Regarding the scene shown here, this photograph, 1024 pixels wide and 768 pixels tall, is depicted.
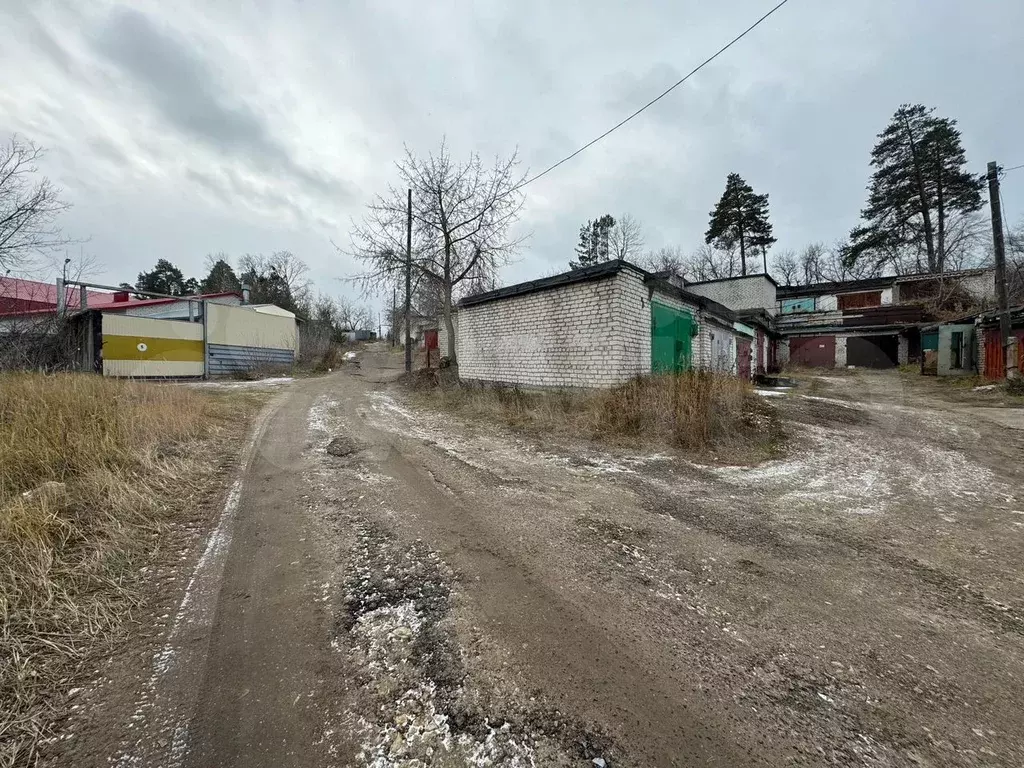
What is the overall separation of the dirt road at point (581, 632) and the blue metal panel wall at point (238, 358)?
15636 millimetres

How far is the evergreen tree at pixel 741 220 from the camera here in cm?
3669

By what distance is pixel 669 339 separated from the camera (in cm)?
993

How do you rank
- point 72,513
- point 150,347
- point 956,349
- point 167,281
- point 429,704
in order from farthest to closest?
point 167,281, point 956,349, point 150,347, point 72,513, point 429,704

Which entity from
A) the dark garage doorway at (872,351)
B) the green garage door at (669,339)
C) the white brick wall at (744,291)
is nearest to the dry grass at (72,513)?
the green garage door at (669,339)

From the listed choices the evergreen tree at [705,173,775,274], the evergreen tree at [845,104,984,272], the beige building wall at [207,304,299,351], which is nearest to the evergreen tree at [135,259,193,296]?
the beige building wall at [207,304,299,351]

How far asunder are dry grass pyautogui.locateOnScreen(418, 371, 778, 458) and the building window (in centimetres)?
1661

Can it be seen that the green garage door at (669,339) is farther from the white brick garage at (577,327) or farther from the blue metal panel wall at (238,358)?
the blue metal panel wall at (238,358)

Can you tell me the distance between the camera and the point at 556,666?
5.60 ft

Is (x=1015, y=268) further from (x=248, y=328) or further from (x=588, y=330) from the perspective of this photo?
(x=248, y=328)

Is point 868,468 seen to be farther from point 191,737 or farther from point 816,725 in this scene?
point 191,737

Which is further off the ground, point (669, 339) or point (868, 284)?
point (868, 284)

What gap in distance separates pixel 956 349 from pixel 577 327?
19.5m

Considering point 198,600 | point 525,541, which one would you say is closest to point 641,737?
point 525,541

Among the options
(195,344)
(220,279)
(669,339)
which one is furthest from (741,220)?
(220,279)
